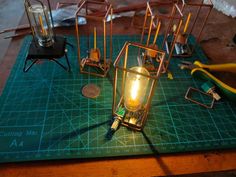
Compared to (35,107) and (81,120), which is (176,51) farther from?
(35,107)

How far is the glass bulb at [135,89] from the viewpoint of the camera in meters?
0.65

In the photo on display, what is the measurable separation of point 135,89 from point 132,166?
0.23m

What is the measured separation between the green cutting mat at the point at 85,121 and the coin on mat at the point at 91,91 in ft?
0.06

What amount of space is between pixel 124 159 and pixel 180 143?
0.19 metres

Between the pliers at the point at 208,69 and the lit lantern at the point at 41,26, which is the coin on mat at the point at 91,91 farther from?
the pliers at the point at 208,69

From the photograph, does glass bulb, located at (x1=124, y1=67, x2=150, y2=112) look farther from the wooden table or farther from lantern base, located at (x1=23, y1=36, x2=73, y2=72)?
lantern base, located at (x1=23, y1=36, x2=73, y2=72)

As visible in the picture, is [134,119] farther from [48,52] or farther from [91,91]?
[48,52]

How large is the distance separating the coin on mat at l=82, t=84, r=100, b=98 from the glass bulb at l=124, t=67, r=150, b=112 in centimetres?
14

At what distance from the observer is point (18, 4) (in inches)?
62.4

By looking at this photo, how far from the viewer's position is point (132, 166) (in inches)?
24.0

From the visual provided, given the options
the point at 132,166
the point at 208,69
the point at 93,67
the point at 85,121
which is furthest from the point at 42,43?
the point at 208,69

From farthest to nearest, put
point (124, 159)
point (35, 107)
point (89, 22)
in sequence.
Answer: point (89, 22), point (35, 107), point (124, 159)

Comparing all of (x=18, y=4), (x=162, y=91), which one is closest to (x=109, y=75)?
(x=162, y=91)

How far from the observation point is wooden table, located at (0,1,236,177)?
1.93 ft
